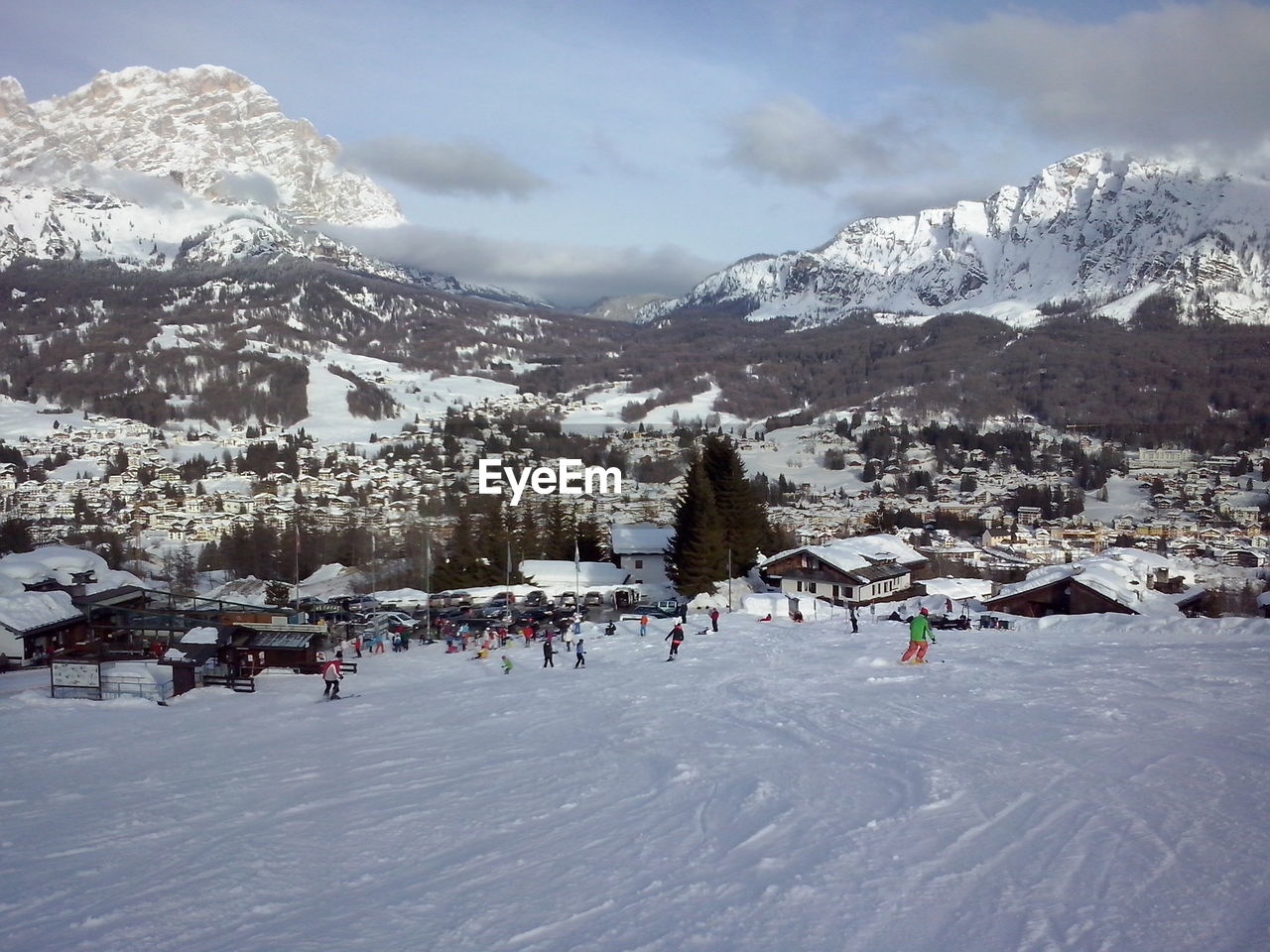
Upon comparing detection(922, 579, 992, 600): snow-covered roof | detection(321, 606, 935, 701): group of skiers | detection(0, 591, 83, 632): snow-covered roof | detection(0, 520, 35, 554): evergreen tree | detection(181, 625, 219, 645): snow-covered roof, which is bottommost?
detection(922, 579, 992, 600): snow-covered roof

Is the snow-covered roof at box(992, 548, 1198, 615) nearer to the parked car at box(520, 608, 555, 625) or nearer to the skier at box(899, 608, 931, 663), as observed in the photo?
the parked car at box(520, 608, 555, 625)

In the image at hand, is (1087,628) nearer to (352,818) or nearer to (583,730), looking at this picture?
(583,730)

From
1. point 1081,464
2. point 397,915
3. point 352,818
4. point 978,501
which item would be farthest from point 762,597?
point 1081,464

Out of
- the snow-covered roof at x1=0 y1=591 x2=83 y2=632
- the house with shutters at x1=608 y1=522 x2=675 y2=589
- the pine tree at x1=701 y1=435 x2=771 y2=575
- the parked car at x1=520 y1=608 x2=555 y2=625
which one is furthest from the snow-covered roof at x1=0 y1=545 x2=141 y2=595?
the pine tree at x1=701 y1=435 x2=771 y2=575

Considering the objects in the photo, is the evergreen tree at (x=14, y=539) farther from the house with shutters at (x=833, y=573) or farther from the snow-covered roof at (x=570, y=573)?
the house with shutters at (x=833, y=573)

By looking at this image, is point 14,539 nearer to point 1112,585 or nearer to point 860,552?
point 860,552

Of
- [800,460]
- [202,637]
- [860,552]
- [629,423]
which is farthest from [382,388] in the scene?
[202,637]
